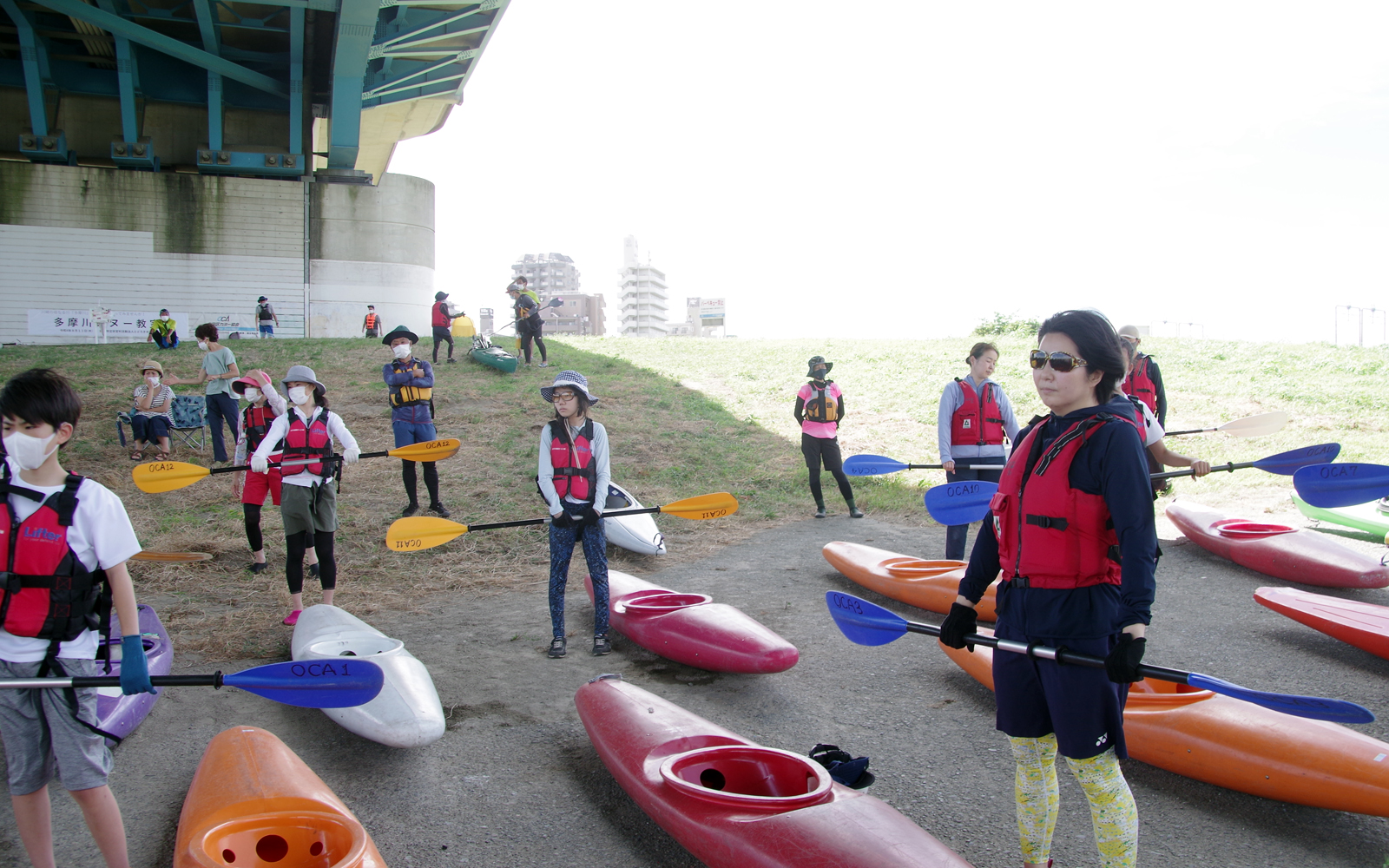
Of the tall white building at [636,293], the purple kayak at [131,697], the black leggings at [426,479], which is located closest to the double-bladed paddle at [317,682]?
the purple kayak at [131,697]

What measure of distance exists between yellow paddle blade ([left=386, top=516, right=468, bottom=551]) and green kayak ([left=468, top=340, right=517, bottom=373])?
769 cm

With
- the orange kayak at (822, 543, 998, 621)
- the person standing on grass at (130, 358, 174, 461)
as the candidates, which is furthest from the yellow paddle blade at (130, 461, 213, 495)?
the person standing on grass at (130, 358, 174, 461)

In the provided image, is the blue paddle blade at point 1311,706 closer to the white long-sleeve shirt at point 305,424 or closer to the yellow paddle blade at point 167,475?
the white long-sleeve shirt at point 305,424

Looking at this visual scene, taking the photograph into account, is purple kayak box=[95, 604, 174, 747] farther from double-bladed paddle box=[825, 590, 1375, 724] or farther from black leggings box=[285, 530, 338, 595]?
double-bladed paddle box=[825, 590, 1375, 724]

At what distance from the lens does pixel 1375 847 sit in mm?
2350

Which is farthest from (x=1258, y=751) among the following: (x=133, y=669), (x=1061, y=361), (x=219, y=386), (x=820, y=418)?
(x=219, y=386)

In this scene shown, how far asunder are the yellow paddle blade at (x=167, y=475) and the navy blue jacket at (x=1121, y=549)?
15.5ft

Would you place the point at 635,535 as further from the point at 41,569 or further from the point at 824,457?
the point at 41,569

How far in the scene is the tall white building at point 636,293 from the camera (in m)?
100

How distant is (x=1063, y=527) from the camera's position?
1789 mm

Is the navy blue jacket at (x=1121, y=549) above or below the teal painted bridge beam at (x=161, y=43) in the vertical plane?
below

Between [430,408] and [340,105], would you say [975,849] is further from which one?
[340,105]

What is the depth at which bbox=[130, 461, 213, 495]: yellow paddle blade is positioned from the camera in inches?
186

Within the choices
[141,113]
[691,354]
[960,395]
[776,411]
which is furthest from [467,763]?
[141,113]
